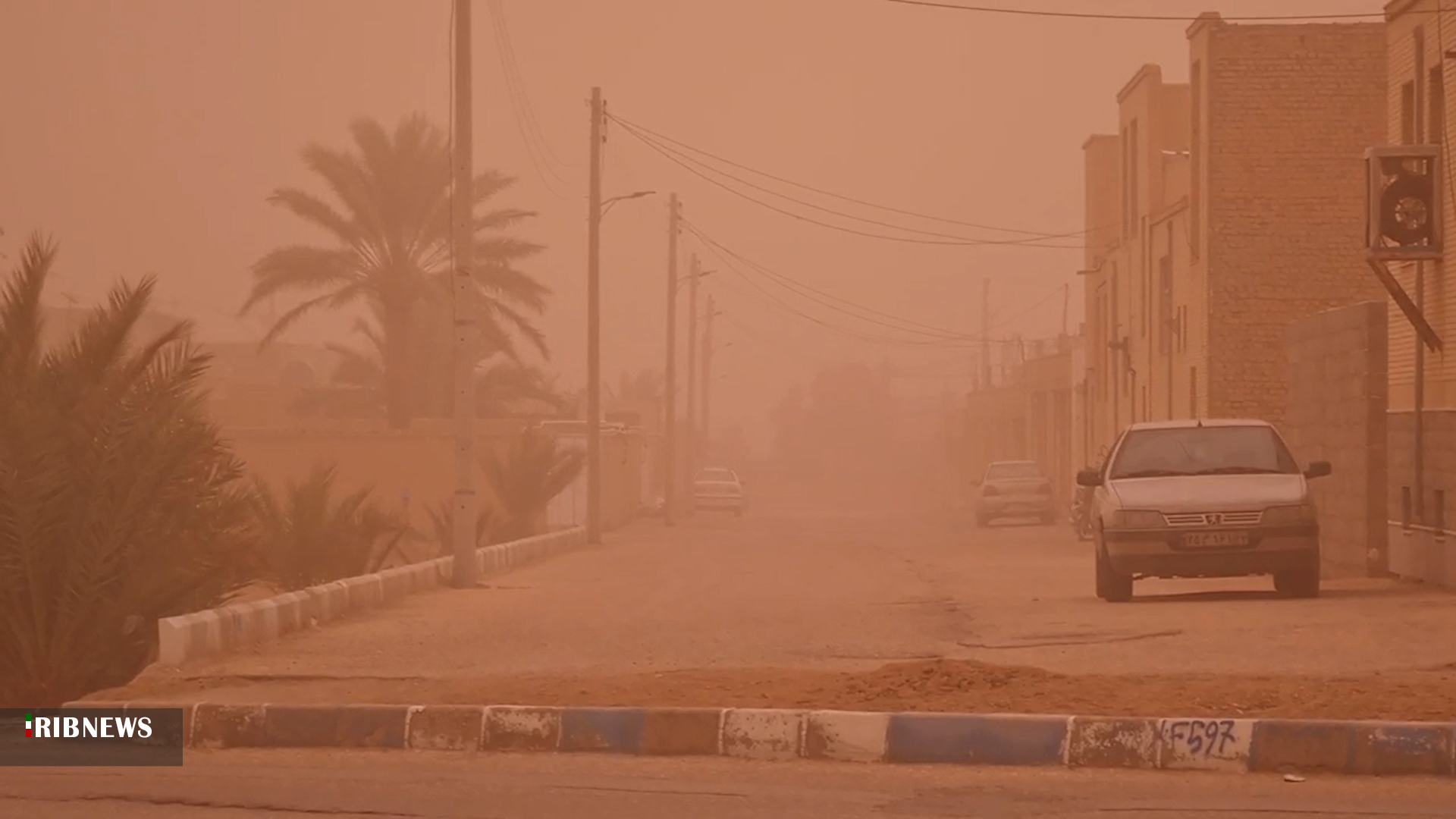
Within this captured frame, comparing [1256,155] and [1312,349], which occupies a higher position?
[1256,155]

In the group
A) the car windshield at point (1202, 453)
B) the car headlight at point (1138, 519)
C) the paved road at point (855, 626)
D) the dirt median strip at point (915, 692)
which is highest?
the car windshield at point (1202, 453)

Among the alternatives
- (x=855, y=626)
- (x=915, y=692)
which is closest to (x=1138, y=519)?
(x=855, y=626)

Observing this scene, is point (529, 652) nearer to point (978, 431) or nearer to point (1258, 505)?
point (1258, 505)

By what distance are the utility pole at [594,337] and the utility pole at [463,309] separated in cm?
1591

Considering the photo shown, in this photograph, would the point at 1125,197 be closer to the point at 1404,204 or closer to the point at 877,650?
the point at 1404,204

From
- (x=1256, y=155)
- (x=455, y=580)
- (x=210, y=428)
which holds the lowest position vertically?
(x=455, y=580)

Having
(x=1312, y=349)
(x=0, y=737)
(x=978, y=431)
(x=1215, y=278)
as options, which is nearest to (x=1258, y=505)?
(x=1312, y=349)

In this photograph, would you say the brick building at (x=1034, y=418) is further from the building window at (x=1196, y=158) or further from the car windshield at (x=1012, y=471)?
the building window at (x=1196, y=158)

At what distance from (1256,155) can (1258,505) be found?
18806 mm

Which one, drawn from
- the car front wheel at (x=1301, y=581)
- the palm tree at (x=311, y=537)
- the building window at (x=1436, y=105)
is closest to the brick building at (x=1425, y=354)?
the building window at (x=1436, y=105)

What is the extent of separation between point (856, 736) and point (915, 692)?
1062mm

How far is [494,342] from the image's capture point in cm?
5100

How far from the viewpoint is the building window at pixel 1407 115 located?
70.8 ft

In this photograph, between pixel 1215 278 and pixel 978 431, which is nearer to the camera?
pixel 1215 278
